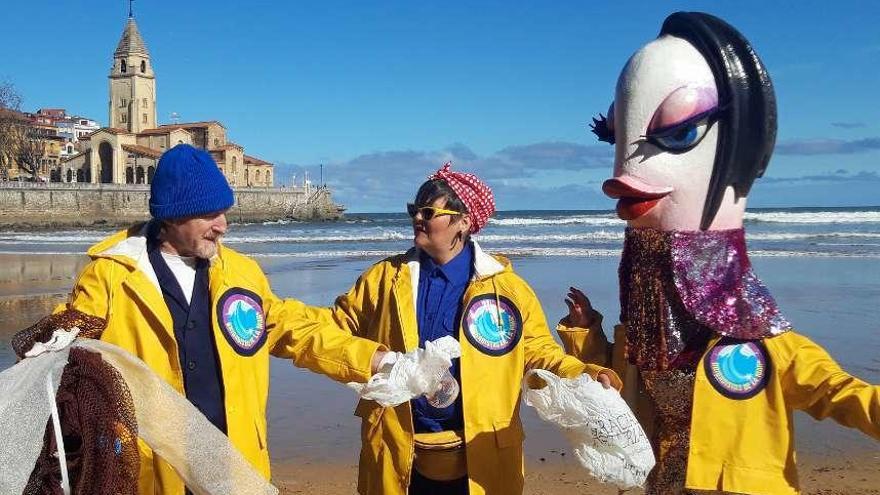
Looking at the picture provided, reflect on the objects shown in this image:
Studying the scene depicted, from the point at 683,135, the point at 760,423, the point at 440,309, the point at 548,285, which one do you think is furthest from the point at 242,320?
the point at 548,285

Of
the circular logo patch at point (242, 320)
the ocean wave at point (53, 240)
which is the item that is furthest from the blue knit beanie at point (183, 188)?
the ocean wave at point (53, 240)

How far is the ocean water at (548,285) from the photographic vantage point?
234 inches

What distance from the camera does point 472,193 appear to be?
10.6 feet

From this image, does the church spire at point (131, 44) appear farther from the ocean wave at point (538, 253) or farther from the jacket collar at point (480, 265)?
the jacket collar at point (480, 265)

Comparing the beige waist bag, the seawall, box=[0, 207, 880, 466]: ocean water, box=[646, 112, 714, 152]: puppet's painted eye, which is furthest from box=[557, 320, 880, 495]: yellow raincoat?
the seawall

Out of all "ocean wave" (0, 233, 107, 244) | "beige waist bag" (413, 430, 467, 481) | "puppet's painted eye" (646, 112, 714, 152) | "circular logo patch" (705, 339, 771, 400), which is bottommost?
"ocean wave" (0, 233, 107, 244)

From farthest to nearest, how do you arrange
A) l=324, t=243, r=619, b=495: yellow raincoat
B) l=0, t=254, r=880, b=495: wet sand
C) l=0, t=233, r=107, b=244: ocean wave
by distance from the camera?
l=0, t=233, r=107, b=244: ocean wave → l=0, t=254, r=880, b=495: wet sand → l=324, t=243, r=619, b=495: yellow raincoat

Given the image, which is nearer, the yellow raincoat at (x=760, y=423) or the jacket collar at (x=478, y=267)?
the yellow raincoat at (x=760, y=423)

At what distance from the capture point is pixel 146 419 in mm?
2404

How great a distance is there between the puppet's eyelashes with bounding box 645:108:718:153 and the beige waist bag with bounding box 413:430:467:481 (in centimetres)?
→ 135

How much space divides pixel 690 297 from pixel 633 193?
38cm

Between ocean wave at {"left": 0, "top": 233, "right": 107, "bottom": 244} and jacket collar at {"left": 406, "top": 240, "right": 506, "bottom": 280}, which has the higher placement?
jacket collar at {"left": 406, "top": 240, "right": 506, "bottom": 280}

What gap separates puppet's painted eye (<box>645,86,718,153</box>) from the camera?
2445 millimetres

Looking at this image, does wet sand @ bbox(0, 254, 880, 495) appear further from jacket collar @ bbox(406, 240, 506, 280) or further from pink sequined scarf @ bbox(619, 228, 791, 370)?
pink sequined scarf @ bbox(619, 228, 791, 370)
